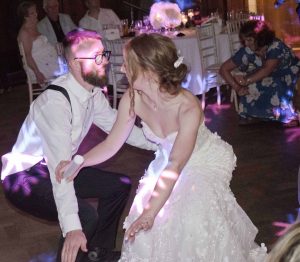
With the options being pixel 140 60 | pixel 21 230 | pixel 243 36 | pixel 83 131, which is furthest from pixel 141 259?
pixel 243 36

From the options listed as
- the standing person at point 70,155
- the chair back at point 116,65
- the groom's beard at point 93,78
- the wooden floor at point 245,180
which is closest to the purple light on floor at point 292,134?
the wooden floor at point 245,180

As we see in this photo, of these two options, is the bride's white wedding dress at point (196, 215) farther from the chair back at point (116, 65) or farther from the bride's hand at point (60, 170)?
the chair back at point (116, 65)

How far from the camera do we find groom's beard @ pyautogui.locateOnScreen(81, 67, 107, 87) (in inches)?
94.8

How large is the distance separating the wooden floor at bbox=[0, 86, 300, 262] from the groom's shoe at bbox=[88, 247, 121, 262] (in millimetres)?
363

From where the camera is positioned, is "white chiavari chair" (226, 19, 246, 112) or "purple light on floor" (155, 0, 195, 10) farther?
"purple light on floor" (155, 0, 195, 10)

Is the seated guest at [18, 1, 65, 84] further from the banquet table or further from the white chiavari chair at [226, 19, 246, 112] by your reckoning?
the white chiavari chair at [226, 19, 246, 112]

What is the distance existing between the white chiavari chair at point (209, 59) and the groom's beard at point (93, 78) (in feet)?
12.1

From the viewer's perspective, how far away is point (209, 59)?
20.7 feet

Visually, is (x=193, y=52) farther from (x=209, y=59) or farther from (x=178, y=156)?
(x=178, y=156)

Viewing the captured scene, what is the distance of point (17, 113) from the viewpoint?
6.99 metres

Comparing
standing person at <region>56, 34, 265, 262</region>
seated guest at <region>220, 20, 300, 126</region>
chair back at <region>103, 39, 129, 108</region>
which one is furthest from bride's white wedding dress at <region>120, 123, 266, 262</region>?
chair back at <region>103, 39, 129, 108</region>

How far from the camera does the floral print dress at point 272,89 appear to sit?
16.9 ft

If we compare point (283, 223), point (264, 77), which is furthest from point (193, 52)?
point (283, 223)

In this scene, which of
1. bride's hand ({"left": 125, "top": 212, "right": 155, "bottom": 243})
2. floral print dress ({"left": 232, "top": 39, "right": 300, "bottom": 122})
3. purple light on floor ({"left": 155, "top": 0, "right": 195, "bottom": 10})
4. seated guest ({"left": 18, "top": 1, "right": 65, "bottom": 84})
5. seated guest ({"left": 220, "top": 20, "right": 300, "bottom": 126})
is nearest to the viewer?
bride's hand ({"left": 125, "top": 212, "right": 155, "bottom": 243})
